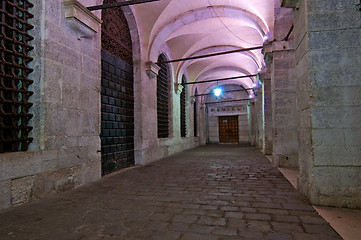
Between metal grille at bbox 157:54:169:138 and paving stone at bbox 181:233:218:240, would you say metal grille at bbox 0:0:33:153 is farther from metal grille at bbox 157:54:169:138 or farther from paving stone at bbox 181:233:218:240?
metal grille at bbox 157:54:169:138

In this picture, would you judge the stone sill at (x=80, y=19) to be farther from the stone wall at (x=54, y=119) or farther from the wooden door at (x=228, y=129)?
the wooden door at (x=228, y=129)

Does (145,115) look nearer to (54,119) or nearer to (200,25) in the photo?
(54,119)

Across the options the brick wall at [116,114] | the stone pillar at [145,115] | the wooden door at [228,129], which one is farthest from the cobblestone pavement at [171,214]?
the wooden door at [228,129]

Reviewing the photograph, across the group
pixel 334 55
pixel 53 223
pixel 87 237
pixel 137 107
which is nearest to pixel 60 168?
pixel 53 223

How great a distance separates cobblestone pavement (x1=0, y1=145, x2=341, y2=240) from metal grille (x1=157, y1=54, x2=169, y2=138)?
5.24 meters

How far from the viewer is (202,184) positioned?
4.11 meters

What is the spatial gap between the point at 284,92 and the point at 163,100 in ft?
17.0

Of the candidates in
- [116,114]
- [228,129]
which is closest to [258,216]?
[116,114]

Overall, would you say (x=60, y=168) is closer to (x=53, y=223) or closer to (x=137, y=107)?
(x=53, y=223)

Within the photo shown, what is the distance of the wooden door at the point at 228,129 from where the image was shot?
20.4 metres

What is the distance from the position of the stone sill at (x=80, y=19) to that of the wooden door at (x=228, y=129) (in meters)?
17.5

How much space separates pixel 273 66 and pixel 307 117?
361 centimetres

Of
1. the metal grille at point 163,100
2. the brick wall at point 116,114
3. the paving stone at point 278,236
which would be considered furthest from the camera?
the metal grille at point 163,100

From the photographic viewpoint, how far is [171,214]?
259cm
